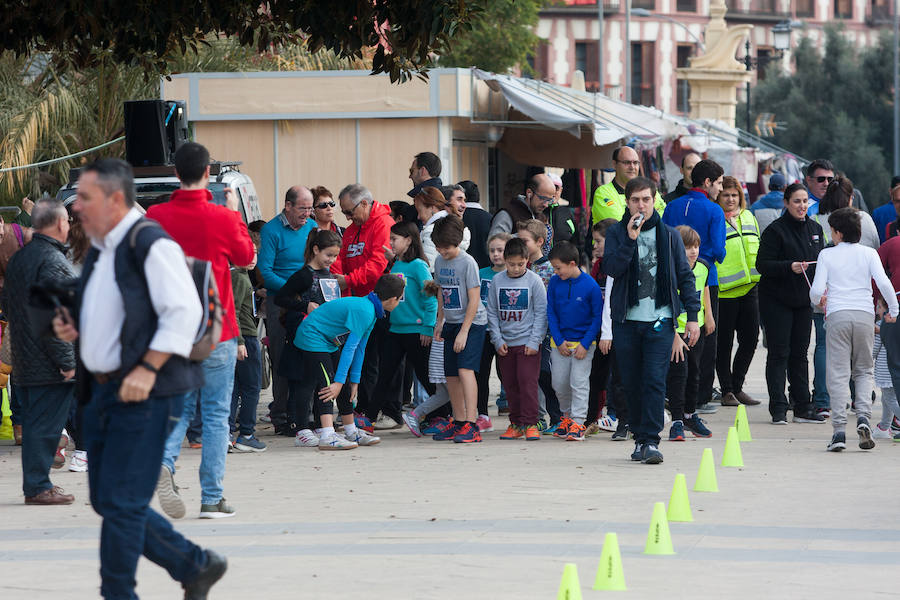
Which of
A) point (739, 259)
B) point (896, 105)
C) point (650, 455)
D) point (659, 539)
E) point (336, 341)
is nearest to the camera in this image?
point (659, 539)

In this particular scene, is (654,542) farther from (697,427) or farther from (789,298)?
(789,298)

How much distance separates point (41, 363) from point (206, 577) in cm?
357

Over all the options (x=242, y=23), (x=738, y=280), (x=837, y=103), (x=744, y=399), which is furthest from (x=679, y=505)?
(x=837, y=103)

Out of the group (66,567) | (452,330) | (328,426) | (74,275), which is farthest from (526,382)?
(66,567)

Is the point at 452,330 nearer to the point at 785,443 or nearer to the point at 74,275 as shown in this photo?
the point at 785,443

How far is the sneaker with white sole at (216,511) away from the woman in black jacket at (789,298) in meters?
5.84

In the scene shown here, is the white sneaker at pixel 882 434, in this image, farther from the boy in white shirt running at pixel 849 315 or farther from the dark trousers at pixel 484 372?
the dark trousers at pixel 484 372

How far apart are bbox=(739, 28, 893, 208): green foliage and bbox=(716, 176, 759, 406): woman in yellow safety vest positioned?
4852 cm

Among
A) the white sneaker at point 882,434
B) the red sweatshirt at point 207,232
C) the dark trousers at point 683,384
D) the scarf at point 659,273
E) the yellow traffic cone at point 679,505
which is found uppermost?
the red sweatshirt at point 207,232

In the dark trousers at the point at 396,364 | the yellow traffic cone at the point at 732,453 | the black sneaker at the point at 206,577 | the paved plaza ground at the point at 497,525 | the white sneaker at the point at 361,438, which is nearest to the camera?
the black sneaker at the point at 206,577

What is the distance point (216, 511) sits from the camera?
827 cm

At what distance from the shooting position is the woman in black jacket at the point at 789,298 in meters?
12.6

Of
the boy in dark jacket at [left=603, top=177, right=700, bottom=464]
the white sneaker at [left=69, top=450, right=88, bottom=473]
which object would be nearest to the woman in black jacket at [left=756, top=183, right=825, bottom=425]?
the boy in dark jacket at [left=603, top=177, right=700, bottom=464]

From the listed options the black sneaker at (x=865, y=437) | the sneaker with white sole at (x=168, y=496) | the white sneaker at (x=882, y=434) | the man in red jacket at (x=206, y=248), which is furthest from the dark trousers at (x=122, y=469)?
the white sneaker at (x=882, y=434)
